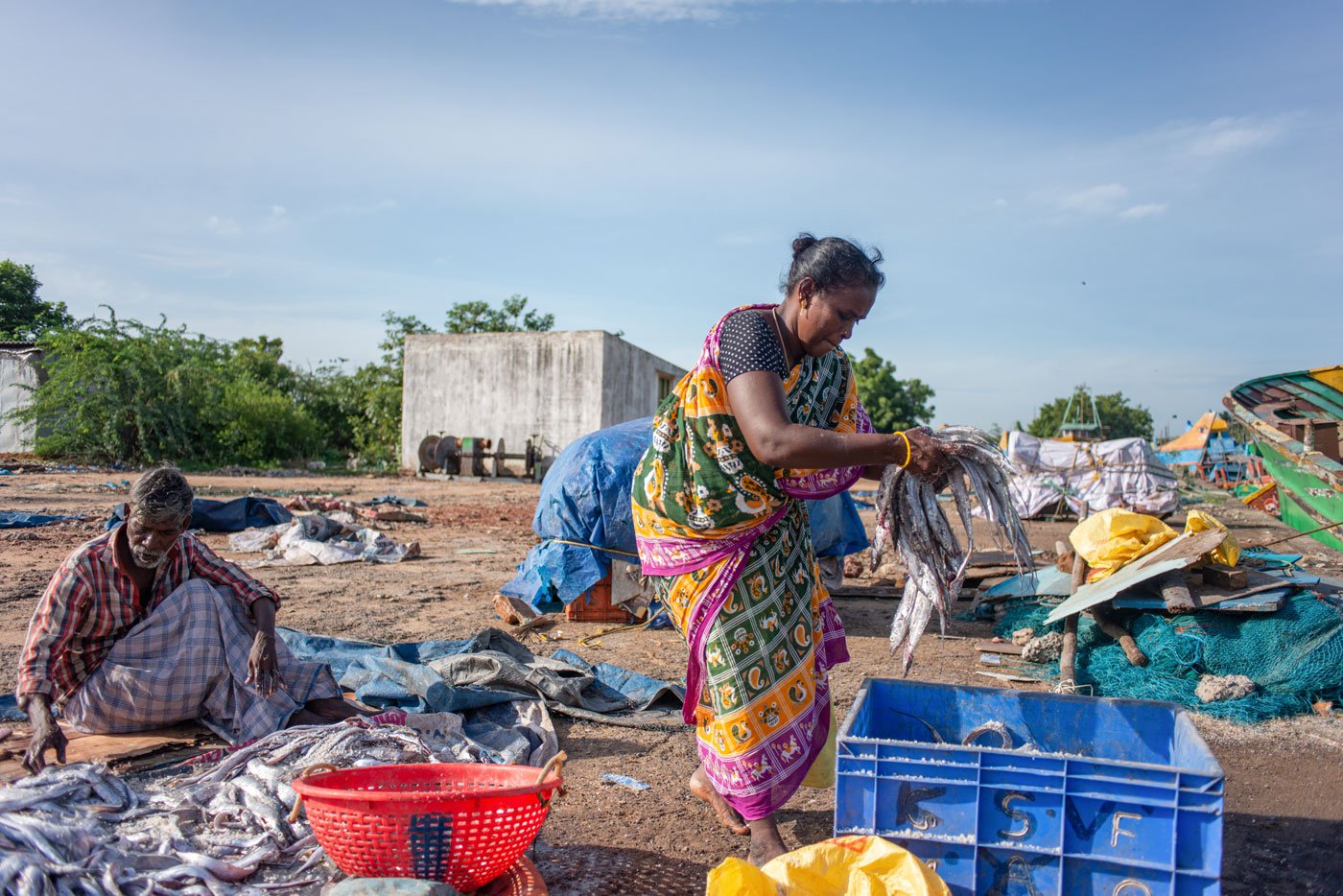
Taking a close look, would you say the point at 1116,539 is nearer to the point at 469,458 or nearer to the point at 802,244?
the point at 802,244

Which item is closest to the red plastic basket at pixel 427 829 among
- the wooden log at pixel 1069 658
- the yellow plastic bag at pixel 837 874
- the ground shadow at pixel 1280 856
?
the yellow plastic bag at pixel 837 874

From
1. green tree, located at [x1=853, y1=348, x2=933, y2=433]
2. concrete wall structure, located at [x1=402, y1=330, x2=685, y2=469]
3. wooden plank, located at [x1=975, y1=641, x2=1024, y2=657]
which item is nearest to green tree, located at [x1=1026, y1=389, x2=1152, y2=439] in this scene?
green tree, located at [x1=853, y1=348, x2=933, y2=433]

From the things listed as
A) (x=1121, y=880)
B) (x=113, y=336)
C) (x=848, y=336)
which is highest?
(x=113, y=336)

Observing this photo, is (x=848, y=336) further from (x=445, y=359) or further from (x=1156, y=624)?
(x=445, y=359)

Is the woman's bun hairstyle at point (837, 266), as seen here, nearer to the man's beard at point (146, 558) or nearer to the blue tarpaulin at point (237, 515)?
the man's beard at point (146, 558)

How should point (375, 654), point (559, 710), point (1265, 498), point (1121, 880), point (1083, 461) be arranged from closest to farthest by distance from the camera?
point (1121, 880) < point (559, 710) < point (375, 654) < point (1083, 461) < point (1265, 498)

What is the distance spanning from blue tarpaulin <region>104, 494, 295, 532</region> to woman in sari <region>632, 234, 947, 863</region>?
9.43m

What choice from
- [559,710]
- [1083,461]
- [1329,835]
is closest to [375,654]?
[559,710]

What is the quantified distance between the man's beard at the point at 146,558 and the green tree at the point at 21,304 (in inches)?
1095

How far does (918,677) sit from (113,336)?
73.5ft

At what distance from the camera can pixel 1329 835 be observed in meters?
3.19

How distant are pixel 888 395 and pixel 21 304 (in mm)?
29569

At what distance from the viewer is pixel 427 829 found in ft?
7.02

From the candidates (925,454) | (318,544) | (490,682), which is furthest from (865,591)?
(925,454)
